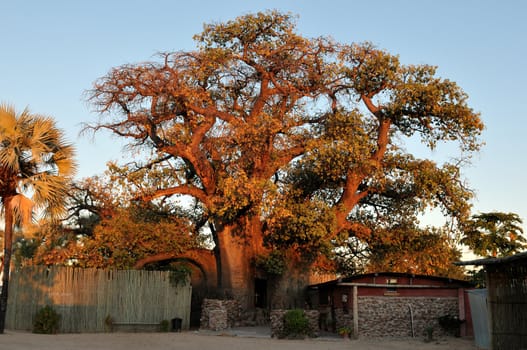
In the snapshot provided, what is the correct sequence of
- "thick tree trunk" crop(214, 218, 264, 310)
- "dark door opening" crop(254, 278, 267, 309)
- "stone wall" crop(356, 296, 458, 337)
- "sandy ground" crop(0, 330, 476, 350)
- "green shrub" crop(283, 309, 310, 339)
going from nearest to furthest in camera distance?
"sandy ground" crop(0, 330, 476, 350) → "green shrub" crop(283, 309, 310, 339) → "stone wall" crop(356, 296, 458, 337) → "thick tree trunk" crop(214, 218, 264, 310) → "dark door opening" crop(254, 278, 267, 309)

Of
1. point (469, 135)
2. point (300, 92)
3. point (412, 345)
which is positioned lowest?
point (412, 345)

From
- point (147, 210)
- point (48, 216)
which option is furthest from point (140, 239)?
point (48, 216)

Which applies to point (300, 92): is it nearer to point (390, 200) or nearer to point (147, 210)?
point (390, 200)

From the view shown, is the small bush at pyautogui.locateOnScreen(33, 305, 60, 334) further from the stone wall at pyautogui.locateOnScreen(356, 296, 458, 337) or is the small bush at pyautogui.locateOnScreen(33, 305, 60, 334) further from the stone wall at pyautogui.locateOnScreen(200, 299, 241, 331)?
the stone wall at pyautogui.locateOnScreen(356, 296, 458, 337)

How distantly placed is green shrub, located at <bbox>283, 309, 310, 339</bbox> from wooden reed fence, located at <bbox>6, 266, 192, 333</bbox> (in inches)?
189

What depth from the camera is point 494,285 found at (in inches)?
567

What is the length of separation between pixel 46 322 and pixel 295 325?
8.80 m

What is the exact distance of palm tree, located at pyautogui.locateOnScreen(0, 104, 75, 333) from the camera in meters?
18.3

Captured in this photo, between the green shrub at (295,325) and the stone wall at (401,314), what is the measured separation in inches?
Answer: 69.1

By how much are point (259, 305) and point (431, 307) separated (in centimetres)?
1109

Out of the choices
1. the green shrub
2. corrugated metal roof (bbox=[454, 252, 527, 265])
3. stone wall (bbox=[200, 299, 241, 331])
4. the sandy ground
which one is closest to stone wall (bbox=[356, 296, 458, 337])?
the sandy ground

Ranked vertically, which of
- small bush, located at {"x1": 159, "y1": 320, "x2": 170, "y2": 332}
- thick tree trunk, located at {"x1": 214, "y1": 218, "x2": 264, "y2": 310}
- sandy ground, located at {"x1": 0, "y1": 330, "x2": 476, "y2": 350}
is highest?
thick tree trunk, located at {"x1": 214, "y1": 218, "x2": 264, "y2": 310}

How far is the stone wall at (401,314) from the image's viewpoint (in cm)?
2184

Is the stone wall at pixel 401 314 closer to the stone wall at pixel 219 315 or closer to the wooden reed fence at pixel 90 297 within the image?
the stone wall at pixel 219 315
